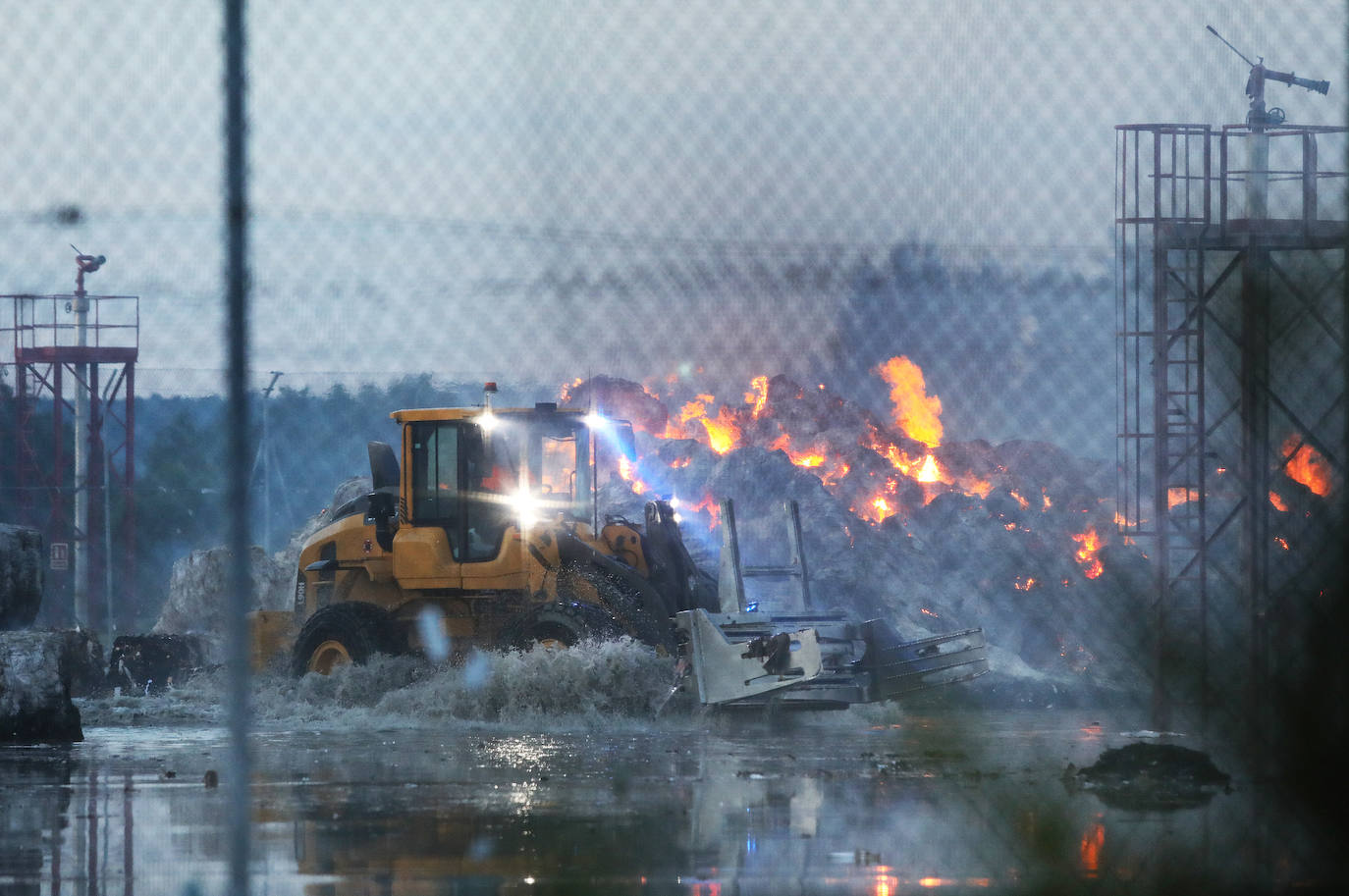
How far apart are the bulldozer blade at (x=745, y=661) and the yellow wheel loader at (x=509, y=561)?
0.60 metres

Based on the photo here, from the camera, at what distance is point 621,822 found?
9180mm

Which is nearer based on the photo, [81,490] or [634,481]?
[634,481]

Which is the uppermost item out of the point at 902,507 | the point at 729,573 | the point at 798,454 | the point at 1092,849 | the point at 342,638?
the point at 798,454

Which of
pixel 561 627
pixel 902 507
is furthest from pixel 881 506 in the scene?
pixel 561 627

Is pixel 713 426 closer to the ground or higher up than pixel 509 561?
higher up

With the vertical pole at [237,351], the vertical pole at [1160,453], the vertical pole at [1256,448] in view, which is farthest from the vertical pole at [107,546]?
the vertical pole at [237,351]

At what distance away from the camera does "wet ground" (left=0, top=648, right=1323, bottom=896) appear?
751 cm

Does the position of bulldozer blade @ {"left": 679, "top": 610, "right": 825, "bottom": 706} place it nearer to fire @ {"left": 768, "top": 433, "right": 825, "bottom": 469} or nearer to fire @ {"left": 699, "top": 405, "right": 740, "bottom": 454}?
fire @ {"left": 768, "top": 433, "right": 825, "bottom": 469}

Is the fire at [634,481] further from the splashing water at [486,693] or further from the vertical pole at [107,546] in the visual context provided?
the vertical pole at [107,546]

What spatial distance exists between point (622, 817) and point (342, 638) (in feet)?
27.6

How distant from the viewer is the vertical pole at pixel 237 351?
498 cm

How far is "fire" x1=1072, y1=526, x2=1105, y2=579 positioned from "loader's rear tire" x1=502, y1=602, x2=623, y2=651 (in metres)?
9.47

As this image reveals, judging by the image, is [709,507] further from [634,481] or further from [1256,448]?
[1256,448]

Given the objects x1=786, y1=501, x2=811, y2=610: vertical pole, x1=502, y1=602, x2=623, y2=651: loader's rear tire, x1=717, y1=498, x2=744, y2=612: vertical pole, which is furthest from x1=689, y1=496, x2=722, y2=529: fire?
x1=502, y1=602, x2=623, y2=651: loader's rear tire
